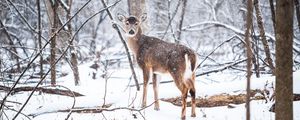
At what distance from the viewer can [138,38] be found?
9.20 m

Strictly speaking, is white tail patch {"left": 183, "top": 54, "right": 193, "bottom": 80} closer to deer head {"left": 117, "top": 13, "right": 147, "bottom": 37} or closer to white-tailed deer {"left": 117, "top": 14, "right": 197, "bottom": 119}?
white-tailed deer {"left": 117, "top": 14, "right": 197, "bottom": 119}

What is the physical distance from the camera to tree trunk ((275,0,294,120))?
4.04 m

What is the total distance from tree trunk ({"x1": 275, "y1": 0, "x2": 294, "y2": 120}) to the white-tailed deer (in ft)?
9.63

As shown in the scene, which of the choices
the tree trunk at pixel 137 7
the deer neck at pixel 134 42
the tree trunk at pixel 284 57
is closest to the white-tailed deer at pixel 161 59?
the deer neck at pixel 134 42

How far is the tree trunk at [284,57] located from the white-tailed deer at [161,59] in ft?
9.63

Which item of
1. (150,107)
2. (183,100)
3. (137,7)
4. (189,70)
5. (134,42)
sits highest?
(137,7)

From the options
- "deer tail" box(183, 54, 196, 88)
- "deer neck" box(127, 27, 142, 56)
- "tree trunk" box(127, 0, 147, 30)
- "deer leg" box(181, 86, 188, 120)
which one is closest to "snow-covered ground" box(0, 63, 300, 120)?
"deer leg" box(181, 86, 188, 120)

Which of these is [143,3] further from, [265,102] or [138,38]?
[265,102]

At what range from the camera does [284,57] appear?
4113 mm

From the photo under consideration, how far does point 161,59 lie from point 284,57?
4.04 m

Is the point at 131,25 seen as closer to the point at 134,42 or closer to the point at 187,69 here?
the point at 134,42

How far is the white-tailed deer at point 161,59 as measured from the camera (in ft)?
24.7

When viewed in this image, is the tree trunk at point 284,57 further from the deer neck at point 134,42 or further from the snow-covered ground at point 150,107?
the deer neck at point 134,42

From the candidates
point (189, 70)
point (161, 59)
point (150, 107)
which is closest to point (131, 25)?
point (161, 59)
